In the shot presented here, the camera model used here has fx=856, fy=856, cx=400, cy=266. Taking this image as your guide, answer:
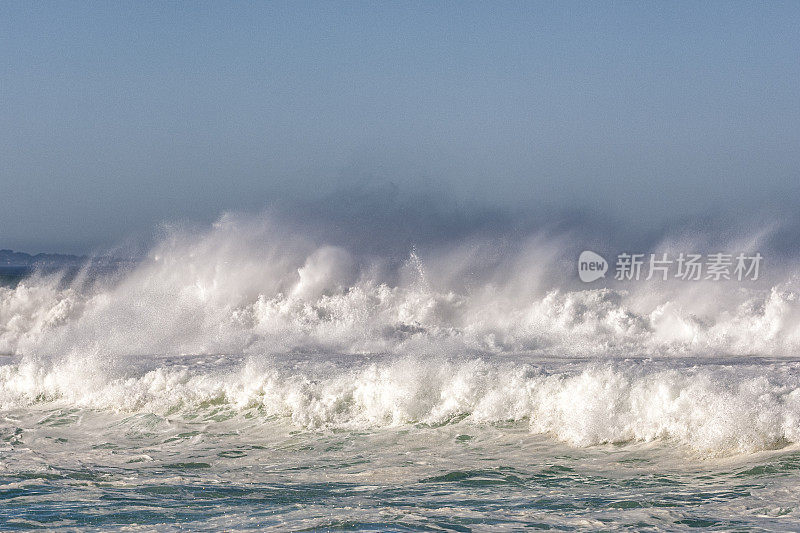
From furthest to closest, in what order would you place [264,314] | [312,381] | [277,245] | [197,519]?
[277,245]
[264,314]
[312,381]
[197,519]

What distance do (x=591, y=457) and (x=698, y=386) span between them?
Answer: 1.46 meters

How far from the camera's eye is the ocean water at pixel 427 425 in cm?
682

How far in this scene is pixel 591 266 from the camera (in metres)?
29.5

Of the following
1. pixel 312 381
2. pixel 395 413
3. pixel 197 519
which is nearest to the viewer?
pixel 197 519

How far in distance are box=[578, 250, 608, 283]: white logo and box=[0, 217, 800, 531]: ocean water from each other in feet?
19.5

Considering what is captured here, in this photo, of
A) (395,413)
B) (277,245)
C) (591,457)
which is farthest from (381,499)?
(277,245)

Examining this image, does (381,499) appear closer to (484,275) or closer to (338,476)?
(338,476)

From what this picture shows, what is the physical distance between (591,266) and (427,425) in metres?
20.6

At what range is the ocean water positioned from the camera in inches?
269

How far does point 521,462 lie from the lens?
844 centimetres

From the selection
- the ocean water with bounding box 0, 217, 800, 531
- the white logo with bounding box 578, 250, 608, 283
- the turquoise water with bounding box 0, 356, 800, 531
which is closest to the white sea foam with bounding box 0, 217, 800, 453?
the ocean water with bounding box 0, 217, 800, 531

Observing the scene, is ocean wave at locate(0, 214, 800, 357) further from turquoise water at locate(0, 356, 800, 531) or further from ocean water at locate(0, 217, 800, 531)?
turquoise water at locate(0, 356, 800, 531)

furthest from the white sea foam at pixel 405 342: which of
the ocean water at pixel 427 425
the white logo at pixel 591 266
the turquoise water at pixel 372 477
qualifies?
the white logo at pixel 591 266

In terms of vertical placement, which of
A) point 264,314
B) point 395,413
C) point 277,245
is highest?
point 277,245
